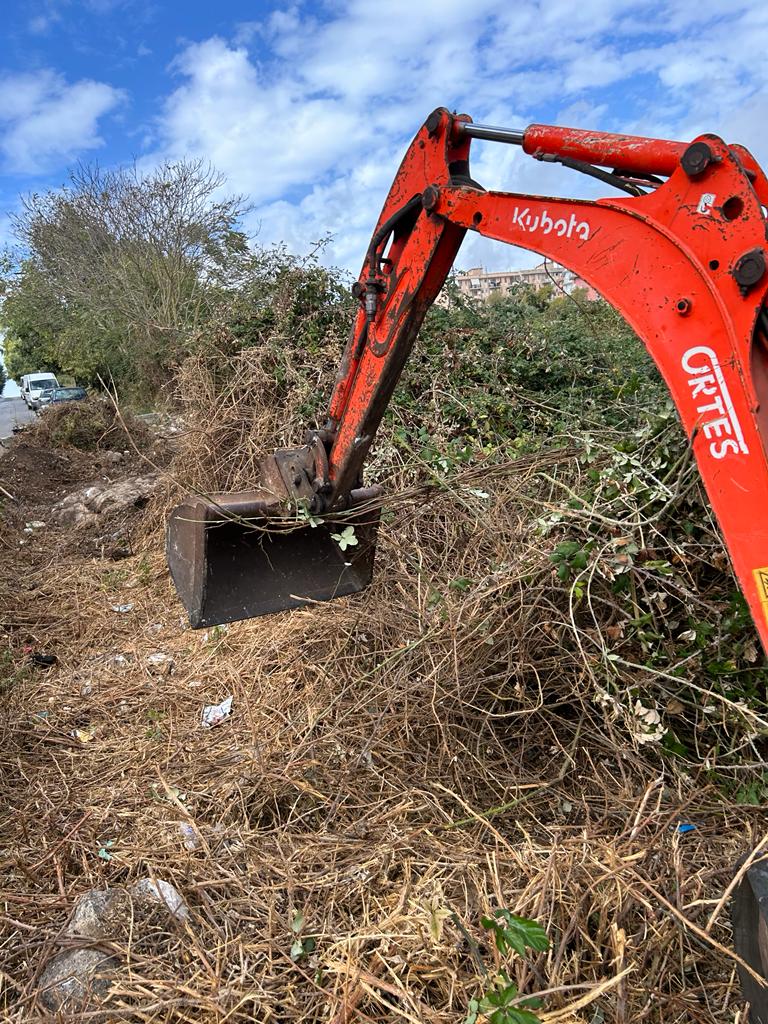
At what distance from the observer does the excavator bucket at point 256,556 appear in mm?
3111

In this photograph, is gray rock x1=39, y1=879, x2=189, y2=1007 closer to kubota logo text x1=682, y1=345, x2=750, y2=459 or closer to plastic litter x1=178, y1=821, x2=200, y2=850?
plastic litter x1=178, y1=821, x2=200, y2=850

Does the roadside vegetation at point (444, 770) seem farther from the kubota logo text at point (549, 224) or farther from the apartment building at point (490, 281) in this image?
the apartment building at point (490, 281)

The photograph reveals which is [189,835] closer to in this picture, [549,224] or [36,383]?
[549,224]

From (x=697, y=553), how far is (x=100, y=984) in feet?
8.41

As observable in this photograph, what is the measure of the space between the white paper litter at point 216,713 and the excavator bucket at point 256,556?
882mm

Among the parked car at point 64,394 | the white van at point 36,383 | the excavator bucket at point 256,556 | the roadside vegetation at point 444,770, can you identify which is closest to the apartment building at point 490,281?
the roadside vegetation at point 444,770

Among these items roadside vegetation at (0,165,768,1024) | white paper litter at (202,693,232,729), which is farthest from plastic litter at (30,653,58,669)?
white paper litter at (202,693,232,729)

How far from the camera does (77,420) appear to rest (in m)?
13.3

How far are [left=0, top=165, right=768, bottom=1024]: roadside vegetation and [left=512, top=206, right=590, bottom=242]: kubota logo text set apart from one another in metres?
1.03

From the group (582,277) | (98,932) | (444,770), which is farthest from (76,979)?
(582,277)

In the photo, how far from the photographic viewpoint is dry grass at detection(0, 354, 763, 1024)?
200cm

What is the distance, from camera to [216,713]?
3900 mm

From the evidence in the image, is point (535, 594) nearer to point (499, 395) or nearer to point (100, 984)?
point (100, 984)

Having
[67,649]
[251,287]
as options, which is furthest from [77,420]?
[67,649]
